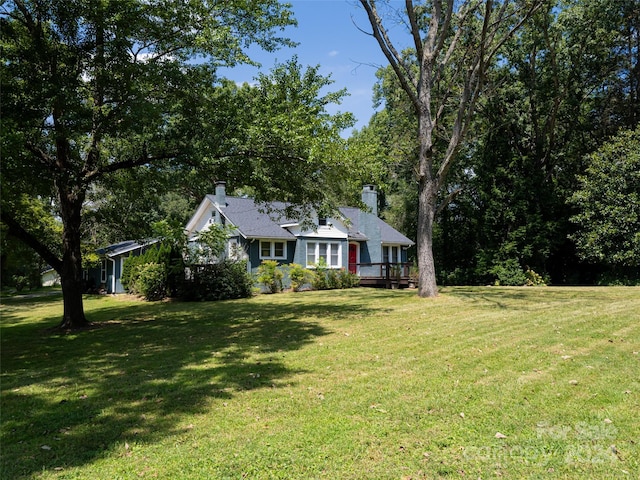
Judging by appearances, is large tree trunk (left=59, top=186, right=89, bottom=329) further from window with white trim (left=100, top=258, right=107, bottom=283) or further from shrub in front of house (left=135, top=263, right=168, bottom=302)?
window with white trim (left=100, top=258, right=107, bottom=283)

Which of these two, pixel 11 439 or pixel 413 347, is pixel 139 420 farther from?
pixel 413 347

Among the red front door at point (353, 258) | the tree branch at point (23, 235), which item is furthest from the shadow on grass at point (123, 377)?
the red front door at point (353, 258)

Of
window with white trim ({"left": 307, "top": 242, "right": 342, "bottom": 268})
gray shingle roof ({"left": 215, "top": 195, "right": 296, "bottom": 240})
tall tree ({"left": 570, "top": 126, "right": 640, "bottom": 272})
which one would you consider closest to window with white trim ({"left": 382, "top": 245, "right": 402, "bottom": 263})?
window with white trim ({"left": 307, "top": 242, "right": 342, "bottom": 268})

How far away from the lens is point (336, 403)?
4.79 m

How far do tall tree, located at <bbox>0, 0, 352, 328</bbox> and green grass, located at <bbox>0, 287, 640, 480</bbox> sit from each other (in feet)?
11.8

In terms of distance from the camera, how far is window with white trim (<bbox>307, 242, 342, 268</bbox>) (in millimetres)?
23797

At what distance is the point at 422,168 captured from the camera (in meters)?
14.8

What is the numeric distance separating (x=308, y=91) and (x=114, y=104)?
15.9m

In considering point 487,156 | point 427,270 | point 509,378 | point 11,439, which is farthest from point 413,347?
point 487,156

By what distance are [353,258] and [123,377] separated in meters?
20.4

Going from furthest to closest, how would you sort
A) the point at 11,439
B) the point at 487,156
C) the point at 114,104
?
the point at 487,156 < the point at 114,104 < the point at 11,439

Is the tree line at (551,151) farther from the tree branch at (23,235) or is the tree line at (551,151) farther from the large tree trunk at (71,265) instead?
the tree branch at (23,235)

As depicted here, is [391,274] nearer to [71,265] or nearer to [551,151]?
[551,151]

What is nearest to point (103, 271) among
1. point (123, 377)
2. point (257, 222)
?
point (257, 222)
